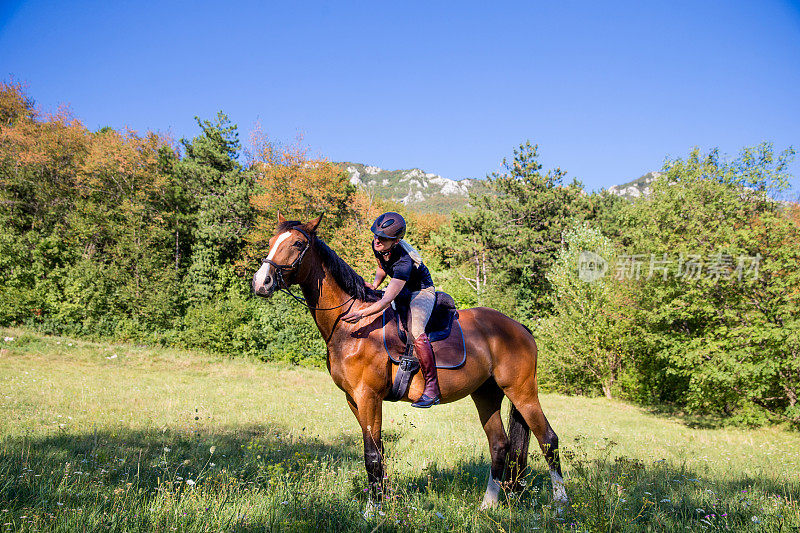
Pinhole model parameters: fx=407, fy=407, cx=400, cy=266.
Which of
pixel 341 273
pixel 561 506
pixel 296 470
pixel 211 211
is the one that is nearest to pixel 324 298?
pixel 341 273

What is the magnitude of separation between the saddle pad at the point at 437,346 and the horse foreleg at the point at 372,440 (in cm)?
51

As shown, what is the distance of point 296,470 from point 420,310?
3109 mm

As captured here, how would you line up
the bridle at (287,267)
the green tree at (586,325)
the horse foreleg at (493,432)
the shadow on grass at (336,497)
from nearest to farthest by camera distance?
the shadow on grass at (336,497) → the bridle at (287,267) → the horse foreleg at (493,432) → the green tree at (586,325)

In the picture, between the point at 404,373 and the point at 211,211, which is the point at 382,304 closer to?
the point at 404,373

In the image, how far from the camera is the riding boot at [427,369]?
4.37 meters

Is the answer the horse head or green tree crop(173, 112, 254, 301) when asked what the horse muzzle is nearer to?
the horse head

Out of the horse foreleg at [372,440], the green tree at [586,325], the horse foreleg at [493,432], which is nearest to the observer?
the horse foreleg at [372,440]

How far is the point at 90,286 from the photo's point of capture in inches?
1051

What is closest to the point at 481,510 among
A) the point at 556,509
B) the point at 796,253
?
the point at 556,509

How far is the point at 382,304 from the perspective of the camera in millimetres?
4113

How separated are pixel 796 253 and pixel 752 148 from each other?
25.7 ft

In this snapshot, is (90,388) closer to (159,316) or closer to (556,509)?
(556,509)

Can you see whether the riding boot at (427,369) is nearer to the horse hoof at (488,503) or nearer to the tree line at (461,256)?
the horse hoof at (488,503)

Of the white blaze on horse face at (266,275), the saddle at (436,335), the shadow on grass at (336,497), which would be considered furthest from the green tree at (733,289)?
the white blaze on horse face at (266,275)
